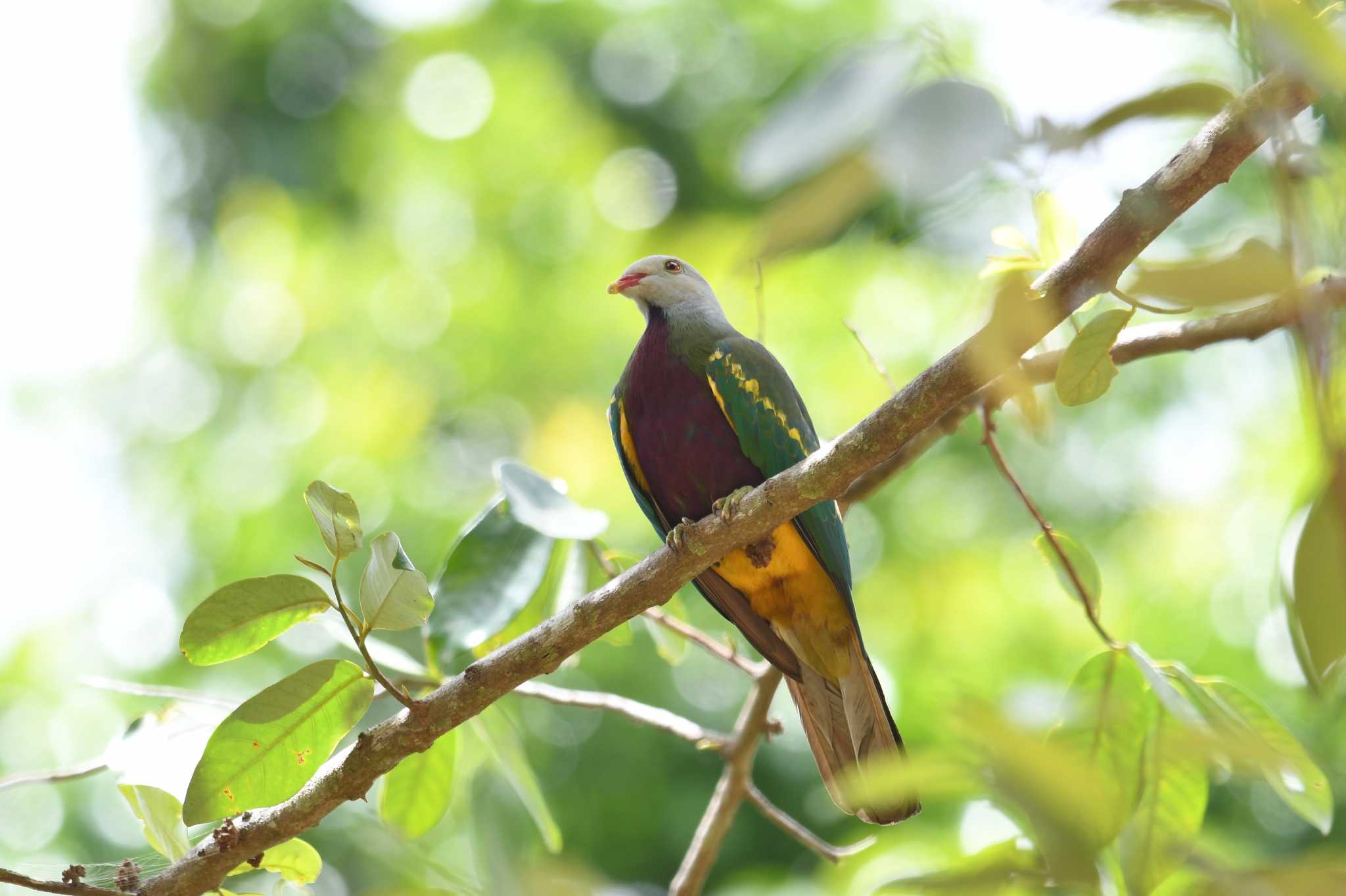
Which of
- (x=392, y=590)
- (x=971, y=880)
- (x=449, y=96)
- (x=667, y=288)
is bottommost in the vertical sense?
(x=971, y=880)

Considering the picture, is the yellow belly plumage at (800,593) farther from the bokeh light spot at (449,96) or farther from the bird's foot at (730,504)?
the bokeh light spot at (449,96)

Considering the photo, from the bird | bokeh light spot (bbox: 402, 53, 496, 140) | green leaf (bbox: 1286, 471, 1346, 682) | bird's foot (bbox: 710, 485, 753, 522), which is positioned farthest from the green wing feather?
bokeh light spot (bbox: 402, 53, 496, 140)

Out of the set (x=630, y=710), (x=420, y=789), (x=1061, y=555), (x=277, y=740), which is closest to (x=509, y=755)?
(x=420, y=789)

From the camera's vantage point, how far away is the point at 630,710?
246 cm

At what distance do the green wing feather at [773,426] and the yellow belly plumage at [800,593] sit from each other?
0.18 feet

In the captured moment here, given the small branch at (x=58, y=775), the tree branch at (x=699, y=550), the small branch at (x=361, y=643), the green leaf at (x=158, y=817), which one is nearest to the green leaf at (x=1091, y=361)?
the tree branch at (x=699, y=550)

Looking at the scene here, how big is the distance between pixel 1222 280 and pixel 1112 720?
1.15 metres

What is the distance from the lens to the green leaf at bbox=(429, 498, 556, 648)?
215cm

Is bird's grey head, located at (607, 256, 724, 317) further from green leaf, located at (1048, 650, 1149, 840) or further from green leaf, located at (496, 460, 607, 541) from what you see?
green leaf, located at (1048, 650, 1149, 840)

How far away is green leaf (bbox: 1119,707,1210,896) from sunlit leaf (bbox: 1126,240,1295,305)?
0.78 metres

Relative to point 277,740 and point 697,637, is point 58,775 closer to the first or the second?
point 277,740

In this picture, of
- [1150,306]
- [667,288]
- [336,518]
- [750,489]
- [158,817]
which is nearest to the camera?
[1150,306]

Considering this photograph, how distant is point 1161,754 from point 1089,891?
0.42ft

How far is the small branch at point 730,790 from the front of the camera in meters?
2.35
